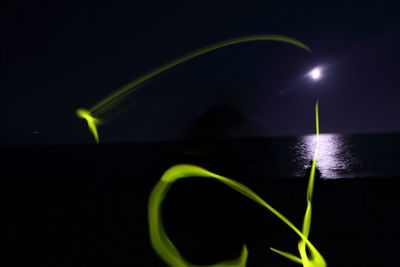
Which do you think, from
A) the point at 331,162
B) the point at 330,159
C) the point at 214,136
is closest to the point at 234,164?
the point at 214,136

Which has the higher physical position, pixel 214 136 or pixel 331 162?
pixel 331 162

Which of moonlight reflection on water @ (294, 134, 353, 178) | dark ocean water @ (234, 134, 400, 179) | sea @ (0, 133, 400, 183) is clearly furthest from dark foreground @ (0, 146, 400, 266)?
moonlight reflection on water @ (294, 134, 353, 178)

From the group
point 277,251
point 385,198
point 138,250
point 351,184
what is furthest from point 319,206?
point 138,250

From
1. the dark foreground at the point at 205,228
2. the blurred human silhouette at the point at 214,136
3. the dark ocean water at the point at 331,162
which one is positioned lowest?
the dark foreground at the point at 205,228

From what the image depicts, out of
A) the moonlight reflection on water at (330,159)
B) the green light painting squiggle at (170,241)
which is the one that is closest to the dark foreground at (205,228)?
the green light painting squiggle at (170,241)

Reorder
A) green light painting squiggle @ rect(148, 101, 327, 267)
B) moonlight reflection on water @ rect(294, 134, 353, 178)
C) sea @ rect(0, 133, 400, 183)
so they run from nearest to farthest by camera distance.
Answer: green light painting squiggle @ rect(148, 101, 327, 267) → sea @ rect(0, 133, 400, 183) → moonlight reflection on water @ rect(294, 134, 353, 178)

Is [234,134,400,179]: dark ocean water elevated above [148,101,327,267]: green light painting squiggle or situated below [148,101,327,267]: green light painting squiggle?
above

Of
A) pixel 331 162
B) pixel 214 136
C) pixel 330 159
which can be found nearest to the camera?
pixel 214 136

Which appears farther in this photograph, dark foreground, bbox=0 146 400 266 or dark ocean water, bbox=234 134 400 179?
dark ocean water, bbox=234 134 400 179

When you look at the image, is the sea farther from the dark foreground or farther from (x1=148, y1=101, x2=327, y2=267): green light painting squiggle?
the dark foreground

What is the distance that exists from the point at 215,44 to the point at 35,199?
6.39 metres

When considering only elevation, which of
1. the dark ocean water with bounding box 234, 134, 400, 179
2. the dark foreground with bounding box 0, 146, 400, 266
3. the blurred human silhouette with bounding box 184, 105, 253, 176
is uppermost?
the dark ocean water with bounding box 234, 134, 400, 179

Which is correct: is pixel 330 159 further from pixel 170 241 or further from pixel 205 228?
pixel 170 241

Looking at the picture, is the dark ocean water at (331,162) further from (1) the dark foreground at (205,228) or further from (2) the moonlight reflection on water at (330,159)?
(1) the dark foreground at (205,228)
